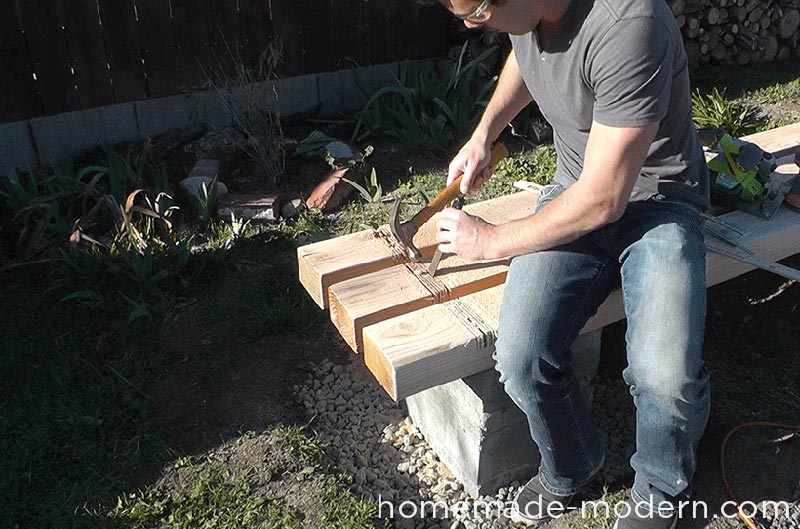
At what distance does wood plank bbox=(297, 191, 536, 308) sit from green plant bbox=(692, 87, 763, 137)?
2.39 m

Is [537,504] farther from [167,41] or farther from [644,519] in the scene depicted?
[167,41]

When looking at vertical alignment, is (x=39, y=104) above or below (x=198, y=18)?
below

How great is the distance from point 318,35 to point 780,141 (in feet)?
9.12

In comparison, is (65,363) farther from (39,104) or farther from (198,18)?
(198,18)

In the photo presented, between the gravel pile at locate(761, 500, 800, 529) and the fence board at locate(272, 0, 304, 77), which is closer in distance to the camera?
the gravel pile at locate(761, 500, 800, 529)

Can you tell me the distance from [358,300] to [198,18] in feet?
9.39

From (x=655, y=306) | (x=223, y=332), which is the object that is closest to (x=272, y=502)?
(x=223, y=332)

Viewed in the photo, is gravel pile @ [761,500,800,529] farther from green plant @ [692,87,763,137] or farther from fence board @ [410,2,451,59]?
fence board @ [410,2,451,59]

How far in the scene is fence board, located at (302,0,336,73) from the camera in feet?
15.5

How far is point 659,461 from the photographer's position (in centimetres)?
206

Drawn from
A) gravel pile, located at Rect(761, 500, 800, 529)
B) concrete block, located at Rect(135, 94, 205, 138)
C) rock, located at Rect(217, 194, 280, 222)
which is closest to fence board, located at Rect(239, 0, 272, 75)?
concrete block, located at Rect(135, 94, 205, 138)

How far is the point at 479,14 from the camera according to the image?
189cm

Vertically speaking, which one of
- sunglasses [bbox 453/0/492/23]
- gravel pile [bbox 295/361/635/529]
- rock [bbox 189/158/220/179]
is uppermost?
sunglasses [bbox 453/0/492/23]

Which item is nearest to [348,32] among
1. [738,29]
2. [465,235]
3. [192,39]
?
[192,39]
